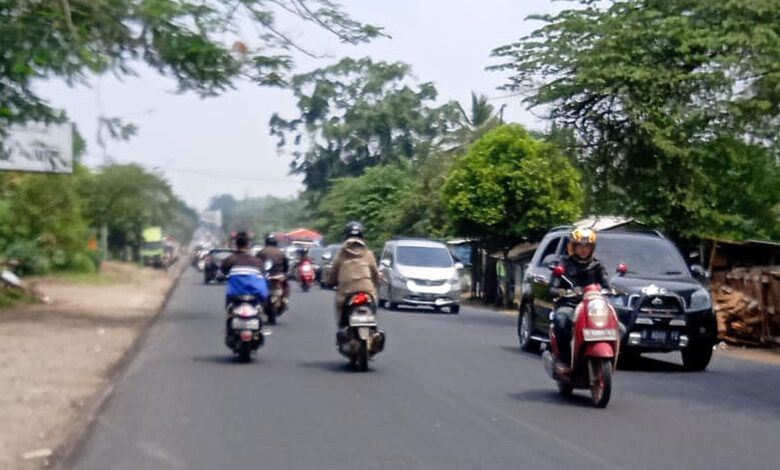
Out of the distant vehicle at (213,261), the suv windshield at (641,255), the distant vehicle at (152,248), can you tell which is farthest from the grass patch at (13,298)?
the distant vehicle at (152,248)

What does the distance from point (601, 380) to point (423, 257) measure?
20633 millimetres


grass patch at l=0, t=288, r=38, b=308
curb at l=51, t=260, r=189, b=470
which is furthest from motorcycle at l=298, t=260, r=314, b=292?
curb at l=51, t=260, r=189, b=470

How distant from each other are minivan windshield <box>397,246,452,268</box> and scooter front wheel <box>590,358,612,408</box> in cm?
1988

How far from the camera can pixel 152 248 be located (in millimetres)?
85625

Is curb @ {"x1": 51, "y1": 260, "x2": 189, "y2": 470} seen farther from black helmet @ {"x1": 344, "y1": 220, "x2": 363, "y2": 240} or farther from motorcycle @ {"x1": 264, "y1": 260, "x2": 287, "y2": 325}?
motorcycle @ {"x1": 264, "y1": 260, "x2": 287, "y2": 325}

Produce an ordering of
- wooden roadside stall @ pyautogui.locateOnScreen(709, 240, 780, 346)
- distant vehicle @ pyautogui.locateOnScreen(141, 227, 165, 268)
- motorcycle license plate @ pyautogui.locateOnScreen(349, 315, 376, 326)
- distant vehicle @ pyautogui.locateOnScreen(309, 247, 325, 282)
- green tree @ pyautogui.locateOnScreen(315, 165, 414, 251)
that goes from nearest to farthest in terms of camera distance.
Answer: motorcycle license plate @ pyautogui.locateOnScreen(349, 315, 376, 326) → wooden roadside stall @ pyautogui.locateOnScreen(709, 240, 780, 346) → distant vehicle @ pyautogui.locateOnScreen(309, 247, 325, 282) → green tree @ pyautogui.locateOnScreen(315, 165, 414, 251) → distant vehicle @ pyautogui.locateOnScreen(141, 227, 165, 268)

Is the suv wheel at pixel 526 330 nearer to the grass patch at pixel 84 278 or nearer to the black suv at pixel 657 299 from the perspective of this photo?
the black suv at pixel 657 299

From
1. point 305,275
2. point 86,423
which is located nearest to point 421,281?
point 305,275

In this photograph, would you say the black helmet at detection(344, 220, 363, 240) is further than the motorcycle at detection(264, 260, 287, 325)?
No

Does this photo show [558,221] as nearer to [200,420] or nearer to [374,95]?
[200,420]

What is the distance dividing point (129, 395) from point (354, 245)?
137 inches

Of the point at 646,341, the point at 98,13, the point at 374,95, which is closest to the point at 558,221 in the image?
the point at 646,341

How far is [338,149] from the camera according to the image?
7294 cm

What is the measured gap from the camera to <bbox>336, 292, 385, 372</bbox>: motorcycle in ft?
48.4
